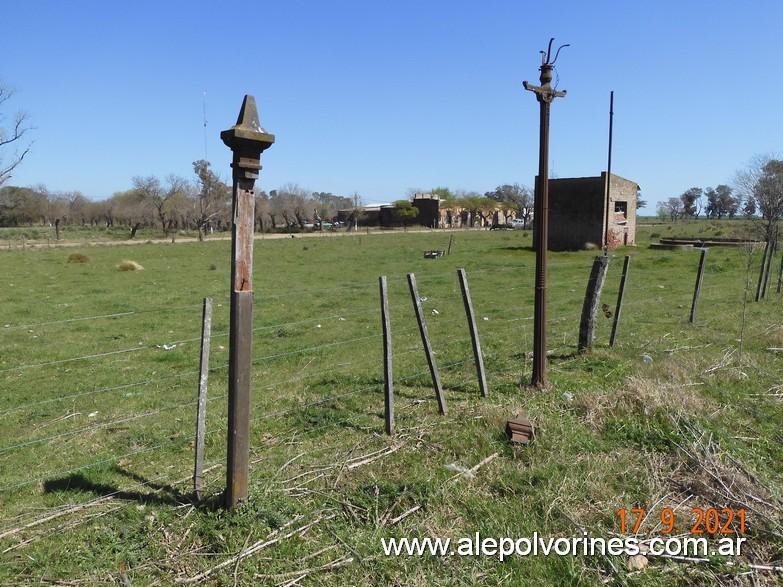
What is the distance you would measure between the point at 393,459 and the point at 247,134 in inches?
111

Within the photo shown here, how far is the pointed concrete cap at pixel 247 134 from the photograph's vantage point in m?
3.83

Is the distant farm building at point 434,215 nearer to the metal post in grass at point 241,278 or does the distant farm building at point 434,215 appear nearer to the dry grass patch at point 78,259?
the dry grass patch at point 78,259

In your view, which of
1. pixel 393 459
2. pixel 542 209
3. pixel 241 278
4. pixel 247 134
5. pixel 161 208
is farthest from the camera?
pixel 161 208

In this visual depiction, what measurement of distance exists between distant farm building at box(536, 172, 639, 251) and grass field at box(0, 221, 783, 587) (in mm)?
19343

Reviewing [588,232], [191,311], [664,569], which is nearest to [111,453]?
[664,569]

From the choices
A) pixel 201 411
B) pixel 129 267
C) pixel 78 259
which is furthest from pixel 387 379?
pixel 78 259

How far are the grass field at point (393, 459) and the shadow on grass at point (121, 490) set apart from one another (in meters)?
0.02

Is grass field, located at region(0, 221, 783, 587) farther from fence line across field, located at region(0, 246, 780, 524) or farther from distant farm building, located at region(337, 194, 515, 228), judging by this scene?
distant farm building, located at region(337, 194, 515, 228)

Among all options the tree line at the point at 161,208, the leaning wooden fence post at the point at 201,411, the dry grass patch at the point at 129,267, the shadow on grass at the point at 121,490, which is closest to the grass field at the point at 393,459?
the shadow on grass at the point at 121,490

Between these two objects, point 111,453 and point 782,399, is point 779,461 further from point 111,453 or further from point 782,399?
point 111,453

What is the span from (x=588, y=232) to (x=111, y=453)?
27564 millimetres

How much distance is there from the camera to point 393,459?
484 cm

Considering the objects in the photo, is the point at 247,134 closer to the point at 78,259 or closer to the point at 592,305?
the point at 592,305

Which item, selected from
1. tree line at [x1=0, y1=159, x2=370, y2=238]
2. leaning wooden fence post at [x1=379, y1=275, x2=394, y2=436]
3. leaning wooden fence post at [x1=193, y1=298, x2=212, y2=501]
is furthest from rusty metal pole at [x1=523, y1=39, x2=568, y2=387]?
tree line at [x1=0, y1=159, x2=370, y2=238]
